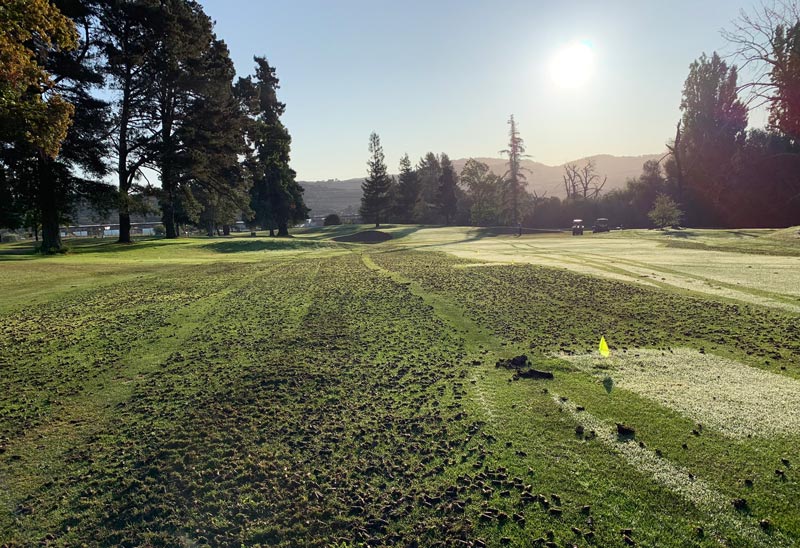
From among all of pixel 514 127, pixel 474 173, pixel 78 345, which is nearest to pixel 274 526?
pixel 78 345

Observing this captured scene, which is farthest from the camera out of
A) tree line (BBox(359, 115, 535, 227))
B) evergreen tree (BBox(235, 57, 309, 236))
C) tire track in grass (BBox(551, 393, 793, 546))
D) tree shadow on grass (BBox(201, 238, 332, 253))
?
tree line (BBox(359, 115, 535, 227))

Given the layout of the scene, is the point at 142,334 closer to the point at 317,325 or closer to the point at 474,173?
the point at 317,325

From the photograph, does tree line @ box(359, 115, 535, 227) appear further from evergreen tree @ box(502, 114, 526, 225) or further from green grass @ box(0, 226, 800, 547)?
green grass @ box(0, 226, 800, 547)

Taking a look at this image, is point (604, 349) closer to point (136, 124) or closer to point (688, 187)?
point (136, 124)

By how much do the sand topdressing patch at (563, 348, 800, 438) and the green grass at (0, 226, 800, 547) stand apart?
23 centimetres

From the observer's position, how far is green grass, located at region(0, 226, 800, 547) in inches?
142

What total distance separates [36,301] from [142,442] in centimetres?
1040

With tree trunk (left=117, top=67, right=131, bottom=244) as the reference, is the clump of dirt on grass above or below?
below

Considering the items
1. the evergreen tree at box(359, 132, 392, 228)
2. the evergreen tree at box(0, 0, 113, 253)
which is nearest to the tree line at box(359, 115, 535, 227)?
the evergreen tree at box(359, 132, 392, 228)

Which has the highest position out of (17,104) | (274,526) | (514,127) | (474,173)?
(514,127)

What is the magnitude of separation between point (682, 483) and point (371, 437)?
2.93m

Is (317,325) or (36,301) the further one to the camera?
(36,301)

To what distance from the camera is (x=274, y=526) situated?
3654 millimetres

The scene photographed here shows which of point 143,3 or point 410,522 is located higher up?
point 143,3
